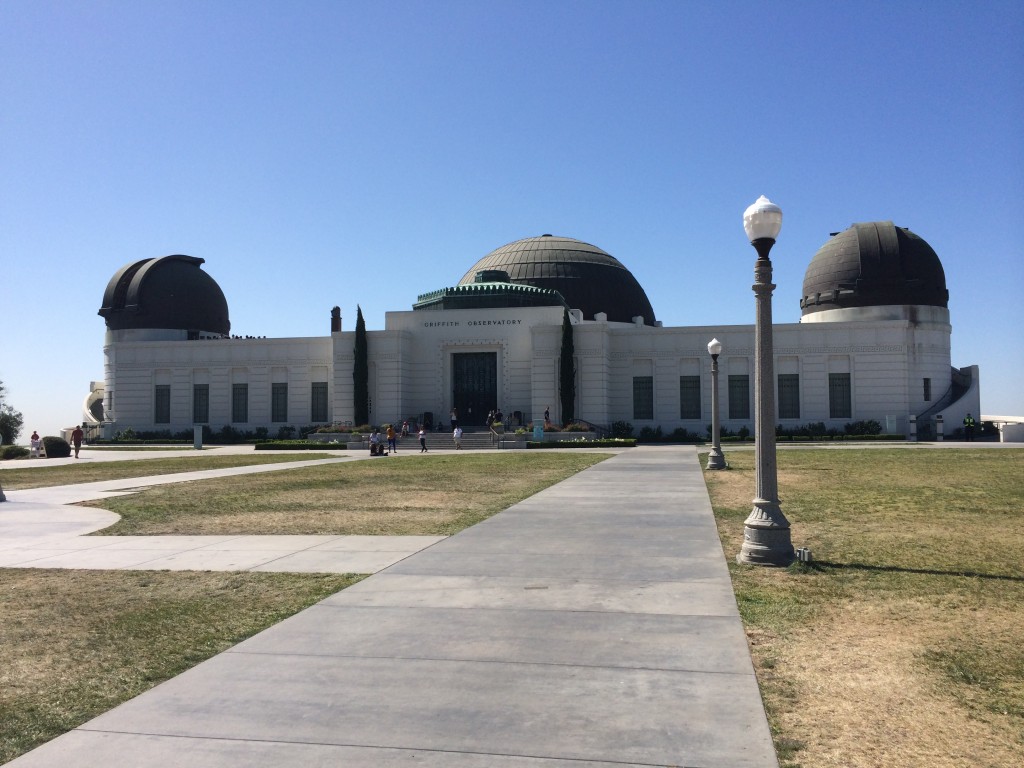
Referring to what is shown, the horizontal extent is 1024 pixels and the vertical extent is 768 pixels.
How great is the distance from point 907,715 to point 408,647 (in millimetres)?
3456

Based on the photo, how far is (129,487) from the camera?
2095 cm

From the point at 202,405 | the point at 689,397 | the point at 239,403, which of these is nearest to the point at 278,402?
the point at 239,403

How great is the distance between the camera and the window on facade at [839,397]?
51219 millimetres

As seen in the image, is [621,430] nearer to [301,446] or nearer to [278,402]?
[301,446]

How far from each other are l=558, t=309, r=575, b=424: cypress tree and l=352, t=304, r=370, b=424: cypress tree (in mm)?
12383

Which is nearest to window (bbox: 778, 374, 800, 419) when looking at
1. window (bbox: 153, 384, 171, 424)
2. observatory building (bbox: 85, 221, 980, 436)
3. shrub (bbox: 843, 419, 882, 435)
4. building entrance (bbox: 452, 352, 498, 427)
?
observatory building (bbox: 85, 221, 980, 436)

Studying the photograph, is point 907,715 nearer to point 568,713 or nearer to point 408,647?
point 568,713

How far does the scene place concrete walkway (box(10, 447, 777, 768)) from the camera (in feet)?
14.5

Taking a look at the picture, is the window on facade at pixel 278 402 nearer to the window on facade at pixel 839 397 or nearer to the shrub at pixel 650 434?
the shrub at pixel 650 434

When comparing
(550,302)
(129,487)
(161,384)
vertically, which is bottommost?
(129,487)

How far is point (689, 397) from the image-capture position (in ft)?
173

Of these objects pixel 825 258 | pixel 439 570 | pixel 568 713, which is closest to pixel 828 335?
pixel 825 258

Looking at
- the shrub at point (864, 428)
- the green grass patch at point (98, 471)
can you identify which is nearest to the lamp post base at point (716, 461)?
the green grass patch at point (98, 471)

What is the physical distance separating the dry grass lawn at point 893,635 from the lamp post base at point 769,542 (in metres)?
0.24
